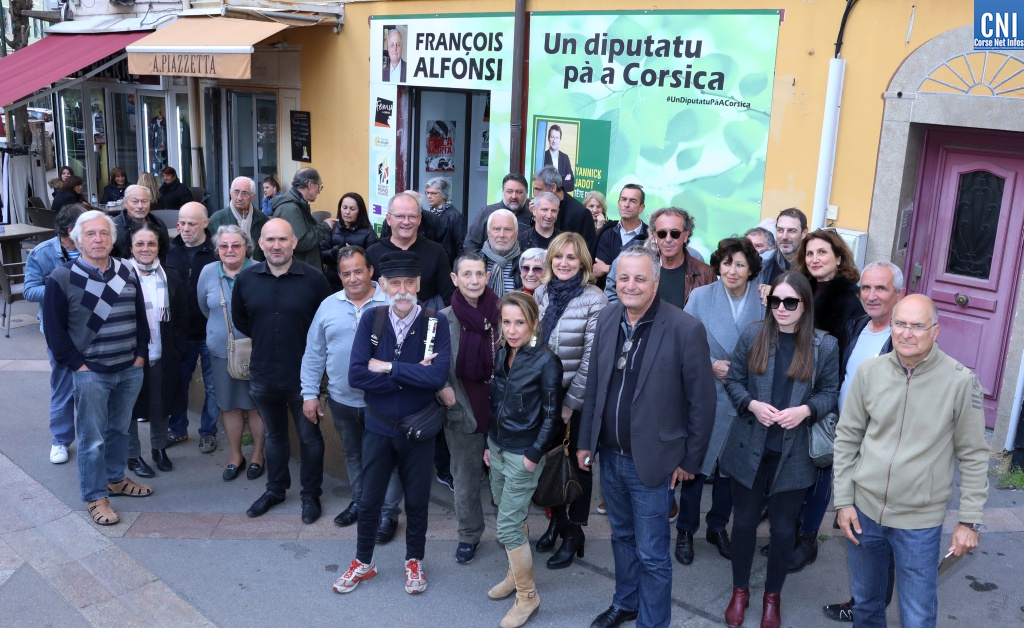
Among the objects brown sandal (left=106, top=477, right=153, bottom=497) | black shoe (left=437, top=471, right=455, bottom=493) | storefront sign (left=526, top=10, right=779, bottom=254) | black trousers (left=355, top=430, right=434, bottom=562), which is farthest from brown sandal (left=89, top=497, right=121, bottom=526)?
storefront sign (left=526, top=10, right=779, bottom=254)

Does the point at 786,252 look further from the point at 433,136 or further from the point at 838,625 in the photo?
the point at 433,136

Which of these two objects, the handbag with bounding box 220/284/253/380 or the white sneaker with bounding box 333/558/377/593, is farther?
the handbag with bounding box 220/284/253/380

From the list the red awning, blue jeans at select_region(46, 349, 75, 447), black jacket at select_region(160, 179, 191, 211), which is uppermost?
the red awning

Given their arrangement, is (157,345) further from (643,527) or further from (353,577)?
(643,527)

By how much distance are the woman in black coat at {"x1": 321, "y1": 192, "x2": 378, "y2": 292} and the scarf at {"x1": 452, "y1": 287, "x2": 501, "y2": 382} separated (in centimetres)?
269

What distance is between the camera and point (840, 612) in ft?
14.4

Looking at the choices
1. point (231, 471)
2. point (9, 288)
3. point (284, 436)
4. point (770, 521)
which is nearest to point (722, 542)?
point (770, 521)

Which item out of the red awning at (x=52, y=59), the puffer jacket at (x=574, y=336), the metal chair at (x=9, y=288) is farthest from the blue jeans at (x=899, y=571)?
the red awning at (x=52, y=59)

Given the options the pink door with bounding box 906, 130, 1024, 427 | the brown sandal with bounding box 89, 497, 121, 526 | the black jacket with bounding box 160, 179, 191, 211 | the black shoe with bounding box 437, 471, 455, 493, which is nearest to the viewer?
the brown sandal with bounding box 89, 497, 121, 526

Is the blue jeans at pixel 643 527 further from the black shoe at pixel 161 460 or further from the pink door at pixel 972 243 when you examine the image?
the pink door at pixel 972 243

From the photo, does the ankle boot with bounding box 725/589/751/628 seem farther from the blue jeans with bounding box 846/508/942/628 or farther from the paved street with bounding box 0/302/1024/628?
the blue jeans with bounding box 846/508/942/628

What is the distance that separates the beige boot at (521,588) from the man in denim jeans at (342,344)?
3.36 ft

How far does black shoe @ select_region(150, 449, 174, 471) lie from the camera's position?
6160 mm

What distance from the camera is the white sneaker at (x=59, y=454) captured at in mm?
6168
